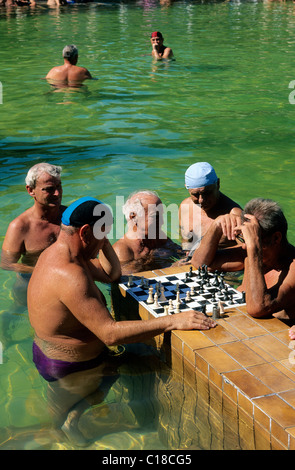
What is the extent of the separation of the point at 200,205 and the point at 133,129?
17.7 ft

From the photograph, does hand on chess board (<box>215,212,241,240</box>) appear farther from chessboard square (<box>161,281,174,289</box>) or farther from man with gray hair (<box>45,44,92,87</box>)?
man with gray hair (<box>45,44,92,87</box>)

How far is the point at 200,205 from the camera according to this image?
232 inches

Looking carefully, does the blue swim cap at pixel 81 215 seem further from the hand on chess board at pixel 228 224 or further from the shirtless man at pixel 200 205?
the shirtless man at pixel 200 205

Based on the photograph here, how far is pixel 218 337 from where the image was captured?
3.81 metres

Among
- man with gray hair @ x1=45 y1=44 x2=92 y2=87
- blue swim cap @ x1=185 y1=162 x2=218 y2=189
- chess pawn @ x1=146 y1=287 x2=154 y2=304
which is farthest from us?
man with gray hair @ x1=45 y1=44 x2=92 y2=87

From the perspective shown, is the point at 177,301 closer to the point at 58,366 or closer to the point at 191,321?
the point at 191,321

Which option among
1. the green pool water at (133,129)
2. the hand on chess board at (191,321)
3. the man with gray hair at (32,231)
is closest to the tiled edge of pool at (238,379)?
the hand on chess board at (191,321)

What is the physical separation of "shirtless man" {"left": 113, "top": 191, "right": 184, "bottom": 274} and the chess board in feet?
2.99

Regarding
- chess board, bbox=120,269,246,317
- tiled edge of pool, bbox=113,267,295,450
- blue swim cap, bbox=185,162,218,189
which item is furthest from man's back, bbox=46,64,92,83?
tiled edge of pool, bbox=113,267,295,450

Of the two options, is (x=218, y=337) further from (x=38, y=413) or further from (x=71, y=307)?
(x=38, y=413)

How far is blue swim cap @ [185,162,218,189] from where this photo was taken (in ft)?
17.8
